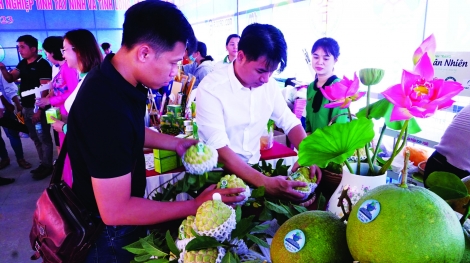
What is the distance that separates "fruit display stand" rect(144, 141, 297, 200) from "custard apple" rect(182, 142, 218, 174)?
679 millimetres

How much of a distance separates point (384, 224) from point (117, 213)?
802 mm

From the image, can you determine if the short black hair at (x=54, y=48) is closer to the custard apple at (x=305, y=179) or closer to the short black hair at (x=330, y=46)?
the short black hair at (x=330, y=46)

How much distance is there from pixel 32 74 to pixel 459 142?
185 inches

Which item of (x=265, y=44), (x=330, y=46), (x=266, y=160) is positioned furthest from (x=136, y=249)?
(x=330, y=46)

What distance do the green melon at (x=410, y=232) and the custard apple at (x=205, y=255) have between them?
14.1 inches

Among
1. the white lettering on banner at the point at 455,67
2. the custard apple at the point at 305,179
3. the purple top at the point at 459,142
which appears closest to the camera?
the custard apple at the point at 305,179

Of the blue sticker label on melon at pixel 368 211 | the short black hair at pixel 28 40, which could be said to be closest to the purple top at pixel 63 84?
the short black hair at pixel 28 40

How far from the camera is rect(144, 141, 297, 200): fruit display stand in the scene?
217 cm

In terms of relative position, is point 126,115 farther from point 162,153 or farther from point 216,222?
point 162,153

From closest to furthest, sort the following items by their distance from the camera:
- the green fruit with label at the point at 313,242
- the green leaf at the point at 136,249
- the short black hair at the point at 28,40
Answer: the green fruit with label at the point at 313,242 → the green leaf at the point at 136,249 → the short black hair at the point at 28,40

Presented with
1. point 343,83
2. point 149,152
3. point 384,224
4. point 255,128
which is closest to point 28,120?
point 149,152

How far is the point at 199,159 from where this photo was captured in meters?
1.31

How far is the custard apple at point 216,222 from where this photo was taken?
0.80m

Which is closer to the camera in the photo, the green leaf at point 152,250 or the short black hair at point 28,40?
the green leaf at point 152,250
